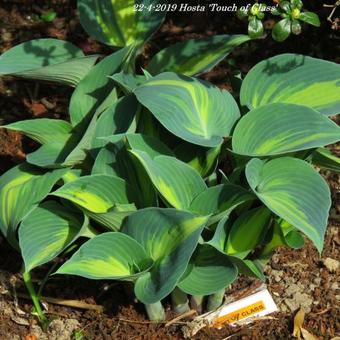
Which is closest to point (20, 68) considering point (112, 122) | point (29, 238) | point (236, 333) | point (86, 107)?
point (86, 107)

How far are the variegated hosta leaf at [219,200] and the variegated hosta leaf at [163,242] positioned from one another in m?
0.10

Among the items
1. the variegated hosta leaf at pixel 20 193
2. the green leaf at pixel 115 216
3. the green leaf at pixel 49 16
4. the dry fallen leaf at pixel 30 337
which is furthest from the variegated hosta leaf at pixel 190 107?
the green leaf at pixel 49 16

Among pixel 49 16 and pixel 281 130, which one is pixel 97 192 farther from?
pixel 49 16

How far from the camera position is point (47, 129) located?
A: 1926 mm

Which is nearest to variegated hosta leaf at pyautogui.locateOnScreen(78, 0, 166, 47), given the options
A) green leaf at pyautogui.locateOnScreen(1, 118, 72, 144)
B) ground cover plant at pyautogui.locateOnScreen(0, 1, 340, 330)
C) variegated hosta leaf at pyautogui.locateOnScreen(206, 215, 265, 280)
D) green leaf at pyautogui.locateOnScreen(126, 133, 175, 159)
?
ground cover plant at pyautogui.locateOnScreen(0, 1, 340, 330)

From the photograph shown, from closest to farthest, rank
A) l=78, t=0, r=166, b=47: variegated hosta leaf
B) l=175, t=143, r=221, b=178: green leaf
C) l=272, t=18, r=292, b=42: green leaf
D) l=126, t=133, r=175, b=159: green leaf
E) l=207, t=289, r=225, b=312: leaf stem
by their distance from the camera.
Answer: l=272, t=18, r=292, b=42: green leaf → l=126, t=133, r=175, b=159: green leaf → l=175, t=143, r=221, b=178: green leaf → l=207, t=289, r=225, b=312: leaf stem → l=78, t=0, r=166, b=47: variegated hosta leaf

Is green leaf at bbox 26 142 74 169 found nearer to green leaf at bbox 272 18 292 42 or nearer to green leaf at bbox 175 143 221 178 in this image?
green leaf at bbox 175 143 221 178

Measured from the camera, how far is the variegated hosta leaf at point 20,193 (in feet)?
5.89

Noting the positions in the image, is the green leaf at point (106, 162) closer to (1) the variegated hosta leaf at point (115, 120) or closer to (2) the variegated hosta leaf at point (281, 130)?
(1) the variegated hosta leaf at point (115, 120)

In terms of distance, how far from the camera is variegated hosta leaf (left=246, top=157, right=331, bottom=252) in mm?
1506

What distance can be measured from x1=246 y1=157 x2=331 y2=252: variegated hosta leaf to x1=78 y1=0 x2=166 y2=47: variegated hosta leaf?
23.7 inches

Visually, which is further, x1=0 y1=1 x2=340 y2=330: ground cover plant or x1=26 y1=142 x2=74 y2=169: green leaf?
x1=26 y1=142 x2=74 y2=169: green leaf

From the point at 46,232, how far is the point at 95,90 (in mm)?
422

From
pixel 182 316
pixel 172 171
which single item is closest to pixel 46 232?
pixel 172 171
